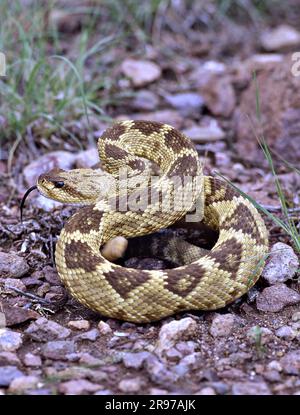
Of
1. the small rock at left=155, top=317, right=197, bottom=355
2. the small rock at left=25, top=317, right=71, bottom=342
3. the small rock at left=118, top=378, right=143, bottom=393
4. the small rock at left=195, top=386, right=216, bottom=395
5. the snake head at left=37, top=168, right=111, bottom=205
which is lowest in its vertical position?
the small rock at left=25, top=317, right=71, bottom=342

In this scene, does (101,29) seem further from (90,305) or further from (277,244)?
(90,305)

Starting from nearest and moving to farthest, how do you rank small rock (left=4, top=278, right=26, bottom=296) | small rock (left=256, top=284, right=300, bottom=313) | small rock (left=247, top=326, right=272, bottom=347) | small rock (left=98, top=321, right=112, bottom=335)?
small rock (left=247, top=326, right=272, bottom=347) < small rock (left=98, top=321, right=112, bottom=335) < small rock (left=256, top=284, right=300, bottom=313) < small rock (left=4, top=278, right=26, bottom=296)

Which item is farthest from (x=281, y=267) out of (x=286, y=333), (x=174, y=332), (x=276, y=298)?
(x=174, y=332)

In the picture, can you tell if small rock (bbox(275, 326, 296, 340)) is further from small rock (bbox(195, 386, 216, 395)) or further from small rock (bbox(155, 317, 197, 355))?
small rock (bbox(195, 386, 216, 395))

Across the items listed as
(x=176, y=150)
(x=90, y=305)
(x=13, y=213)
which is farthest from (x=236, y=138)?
(x=90, y=305)

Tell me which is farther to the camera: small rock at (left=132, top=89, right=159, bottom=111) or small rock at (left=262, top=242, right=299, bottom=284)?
small rock at (left=132, top=89, right=159, bottom=111)

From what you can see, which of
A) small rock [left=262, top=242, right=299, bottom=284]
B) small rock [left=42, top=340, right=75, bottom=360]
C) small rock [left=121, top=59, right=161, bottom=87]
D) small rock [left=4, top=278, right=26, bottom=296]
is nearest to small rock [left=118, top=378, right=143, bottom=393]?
small rock [left=42, top=340, right=75, bottom=360]

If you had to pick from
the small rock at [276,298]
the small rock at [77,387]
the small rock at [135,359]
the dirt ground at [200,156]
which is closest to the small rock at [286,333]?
the dirt ground at [200,156]
